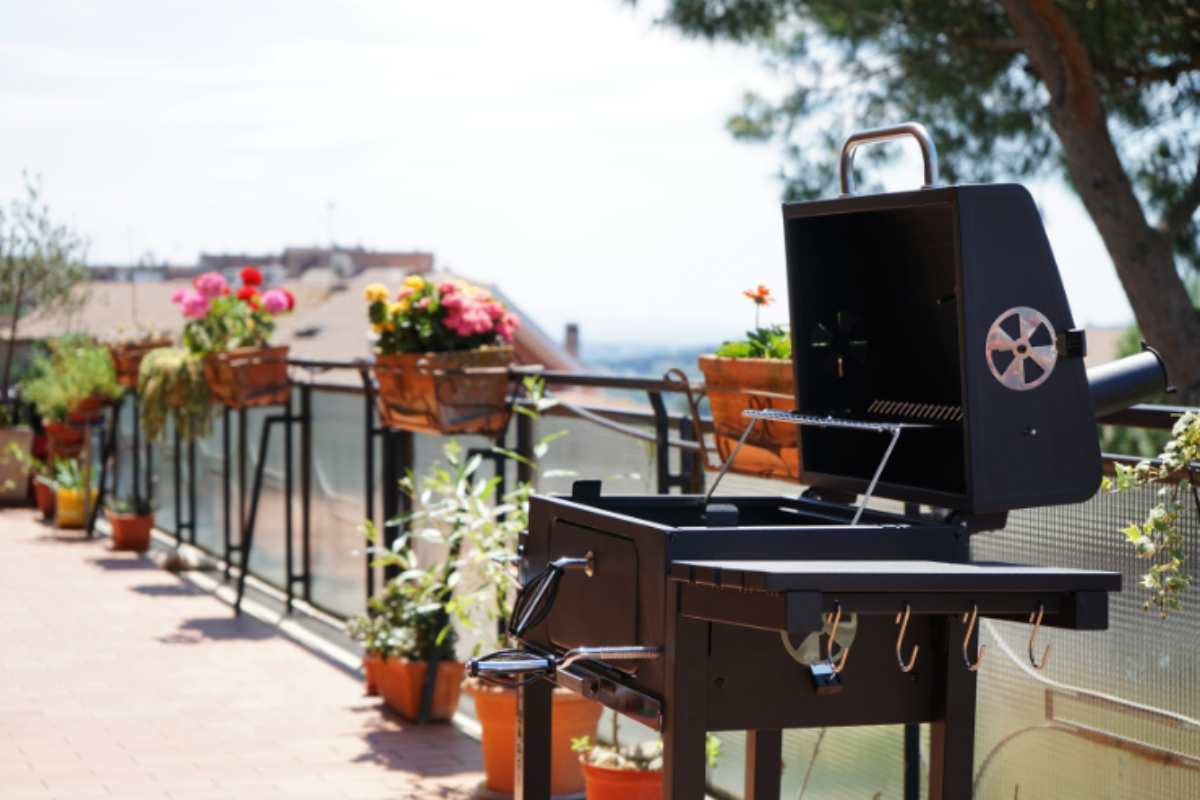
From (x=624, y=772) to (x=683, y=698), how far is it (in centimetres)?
188

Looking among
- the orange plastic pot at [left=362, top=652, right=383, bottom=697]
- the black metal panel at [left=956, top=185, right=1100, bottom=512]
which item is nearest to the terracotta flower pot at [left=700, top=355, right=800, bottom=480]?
the black metal panel at [left=956, top=185, right=1100, bottom=512]

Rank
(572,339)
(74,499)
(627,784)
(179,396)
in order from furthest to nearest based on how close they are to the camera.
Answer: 1. (572,339)
2. (74,499)
3. (179,396)
4. (627,784)

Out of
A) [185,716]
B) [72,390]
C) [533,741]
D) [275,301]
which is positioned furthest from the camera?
[72,390]

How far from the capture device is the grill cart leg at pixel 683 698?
2.44 m

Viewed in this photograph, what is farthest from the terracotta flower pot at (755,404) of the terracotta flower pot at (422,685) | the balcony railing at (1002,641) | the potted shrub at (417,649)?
the terracotta flower pot at (422,685)

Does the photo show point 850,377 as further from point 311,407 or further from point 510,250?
point 510,250

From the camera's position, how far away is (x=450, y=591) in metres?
5.77

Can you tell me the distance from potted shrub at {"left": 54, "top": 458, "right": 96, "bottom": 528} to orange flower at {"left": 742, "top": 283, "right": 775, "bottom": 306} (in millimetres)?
8244

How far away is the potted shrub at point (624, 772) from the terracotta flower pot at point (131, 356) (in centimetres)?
650

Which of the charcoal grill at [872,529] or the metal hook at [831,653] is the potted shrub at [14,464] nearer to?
the charcoal grill at [872,529]

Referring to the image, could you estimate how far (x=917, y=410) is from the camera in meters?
2.87

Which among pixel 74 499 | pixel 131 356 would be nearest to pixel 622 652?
pixel 131 356

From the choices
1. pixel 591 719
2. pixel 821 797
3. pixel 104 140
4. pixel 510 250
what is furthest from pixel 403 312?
pixel 510 250

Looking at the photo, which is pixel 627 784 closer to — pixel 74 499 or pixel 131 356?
pixel 131 356
